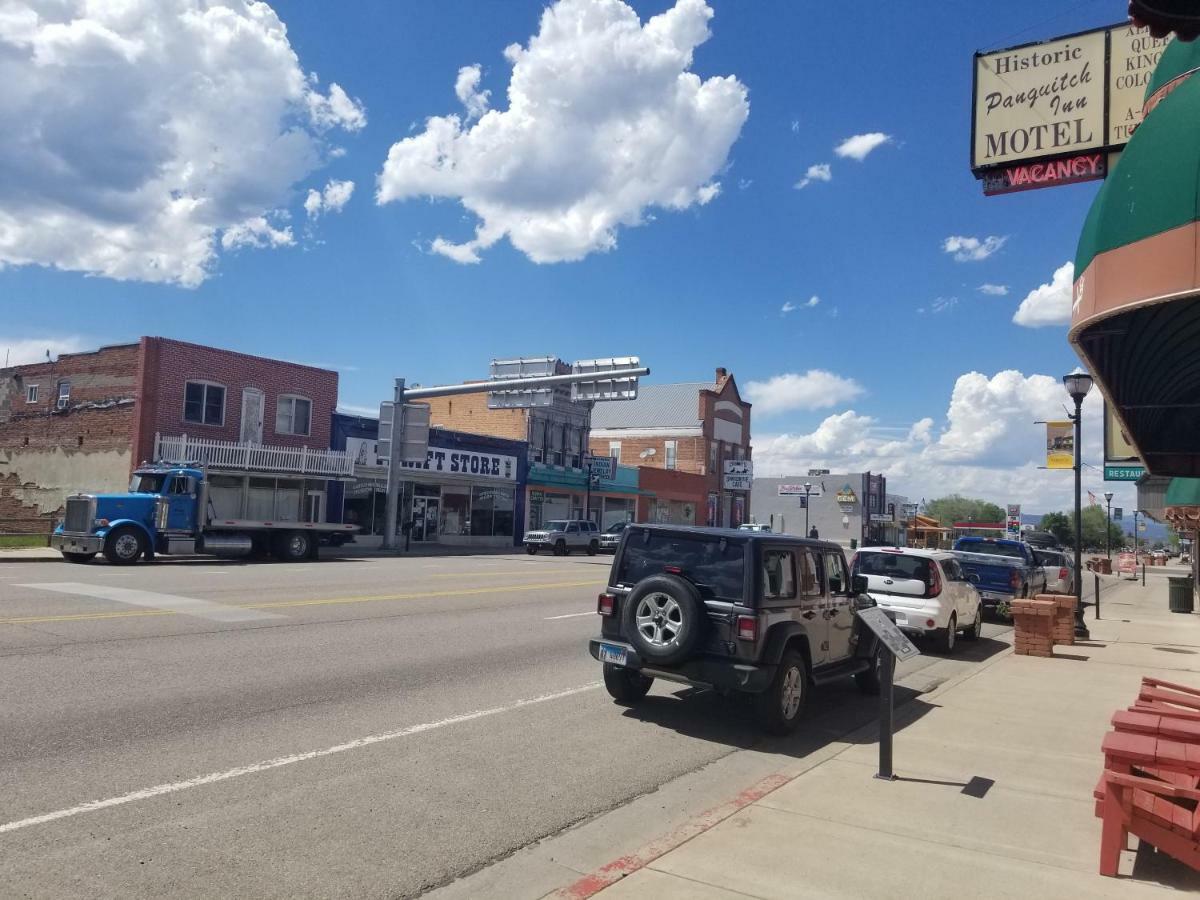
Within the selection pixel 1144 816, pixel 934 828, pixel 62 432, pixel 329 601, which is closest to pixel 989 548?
pixel 329 601

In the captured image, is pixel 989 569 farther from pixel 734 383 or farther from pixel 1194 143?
pixel 734 383

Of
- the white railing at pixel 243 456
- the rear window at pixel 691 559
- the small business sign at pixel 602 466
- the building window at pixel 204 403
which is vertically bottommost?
the rear window at pixel 691 559

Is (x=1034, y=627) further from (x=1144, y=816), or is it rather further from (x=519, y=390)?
(x=519, y=390)

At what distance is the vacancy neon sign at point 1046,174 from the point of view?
10.4 m

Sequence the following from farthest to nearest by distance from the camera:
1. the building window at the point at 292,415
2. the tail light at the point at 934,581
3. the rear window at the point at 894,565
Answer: the building window at the point at 292,415, the rear window at the point at 894,565, the tail light at the point at 934,581

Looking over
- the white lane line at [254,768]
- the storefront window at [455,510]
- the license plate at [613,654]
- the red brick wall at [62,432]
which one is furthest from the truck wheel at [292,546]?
the license plate at [613,654]

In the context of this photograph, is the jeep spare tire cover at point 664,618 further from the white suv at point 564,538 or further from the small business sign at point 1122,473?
the white suv at point 564,538

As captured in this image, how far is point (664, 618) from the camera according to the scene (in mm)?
7824

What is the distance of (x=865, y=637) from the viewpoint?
32.1ft

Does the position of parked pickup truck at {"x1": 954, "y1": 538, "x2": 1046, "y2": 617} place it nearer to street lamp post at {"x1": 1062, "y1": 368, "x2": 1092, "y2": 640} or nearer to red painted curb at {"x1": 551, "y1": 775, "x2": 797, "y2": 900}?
street lamp post at {"x1": 1062, "y1": 368, "x2": 1092, "y2": 640}

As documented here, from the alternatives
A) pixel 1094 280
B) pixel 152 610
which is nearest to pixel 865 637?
pixel 1094 280

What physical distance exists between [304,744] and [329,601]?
8963 millimetres

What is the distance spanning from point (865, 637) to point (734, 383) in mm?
63420

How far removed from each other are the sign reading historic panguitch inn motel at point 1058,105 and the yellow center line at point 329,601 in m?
11.8
